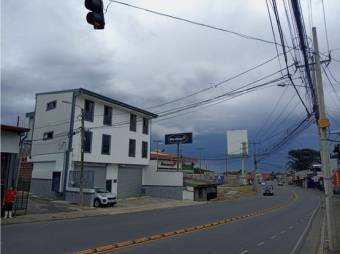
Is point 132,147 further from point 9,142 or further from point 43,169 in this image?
point 9,142

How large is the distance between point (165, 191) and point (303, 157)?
105m

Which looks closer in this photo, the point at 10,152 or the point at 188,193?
the point at 10,152

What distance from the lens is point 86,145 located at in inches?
1692

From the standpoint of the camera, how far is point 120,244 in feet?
45.4

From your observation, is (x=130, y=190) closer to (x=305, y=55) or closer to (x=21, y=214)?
(x=21, y=214)

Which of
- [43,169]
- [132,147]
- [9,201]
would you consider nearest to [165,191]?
[132,147]

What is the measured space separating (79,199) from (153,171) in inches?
650

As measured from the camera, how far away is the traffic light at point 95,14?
7.79 metres

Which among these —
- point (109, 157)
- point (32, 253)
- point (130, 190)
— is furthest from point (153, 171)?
point (32, 253)

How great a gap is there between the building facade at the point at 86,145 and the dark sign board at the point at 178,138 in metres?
14.3

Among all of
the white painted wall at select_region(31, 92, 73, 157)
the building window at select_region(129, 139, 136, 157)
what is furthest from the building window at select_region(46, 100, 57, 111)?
the building window at select_region(129, 139, 136, 157)

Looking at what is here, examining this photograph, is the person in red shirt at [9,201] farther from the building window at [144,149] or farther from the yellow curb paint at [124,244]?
the building window at [144,149]

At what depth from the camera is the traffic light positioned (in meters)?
7.79

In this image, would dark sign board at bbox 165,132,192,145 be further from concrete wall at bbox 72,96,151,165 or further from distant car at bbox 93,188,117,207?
distant car at bbox 93,188,117,207
